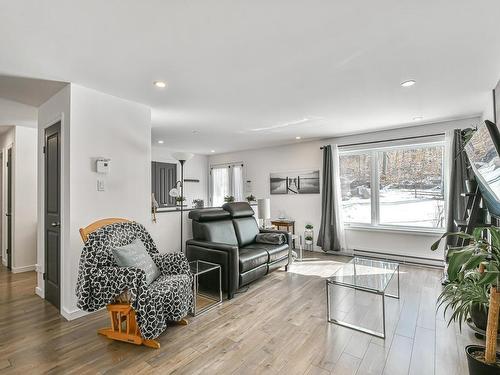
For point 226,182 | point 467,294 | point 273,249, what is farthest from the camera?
point 226,182

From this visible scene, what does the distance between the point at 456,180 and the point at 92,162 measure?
494cm

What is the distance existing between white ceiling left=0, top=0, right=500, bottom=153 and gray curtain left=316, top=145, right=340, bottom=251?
5.85 feet

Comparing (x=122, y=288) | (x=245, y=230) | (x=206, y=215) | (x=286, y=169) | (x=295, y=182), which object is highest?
(x=286, y=169)

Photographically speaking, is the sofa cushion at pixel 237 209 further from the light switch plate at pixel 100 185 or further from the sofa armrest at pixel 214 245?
the light switch plate at pixel 100 185

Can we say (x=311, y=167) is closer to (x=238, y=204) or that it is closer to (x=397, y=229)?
(x=397, y=229)

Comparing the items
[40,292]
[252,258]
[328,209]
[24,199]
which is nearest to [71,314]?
[40,292]

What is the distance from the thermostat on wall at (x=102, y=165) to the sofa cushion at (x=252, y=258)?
1842 mm

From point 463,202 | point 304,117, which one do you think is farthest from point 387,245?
point 304,117

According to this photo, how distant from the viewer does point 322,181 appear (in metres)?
5.43

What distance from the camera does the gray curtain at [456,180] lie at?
3.90 m

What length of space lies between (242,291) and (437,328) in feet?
6.66

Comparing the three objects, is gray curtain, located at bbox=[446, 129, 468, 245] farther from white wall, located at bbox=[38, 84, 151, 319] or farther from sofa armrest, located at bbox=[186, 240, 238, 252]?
white wall, located at bbox=[38, 84, 151, 319]

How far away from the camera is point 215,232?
3.68 meters

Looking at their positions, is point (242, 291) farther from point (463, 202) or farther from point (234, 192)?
point (234, 192)
